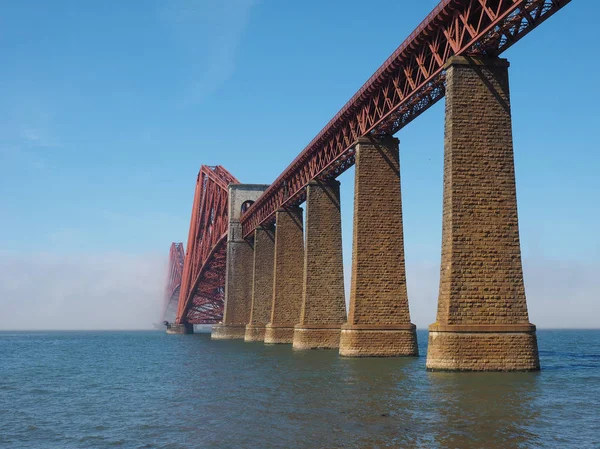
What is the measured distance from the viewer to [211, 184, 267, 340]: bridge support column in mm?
76562

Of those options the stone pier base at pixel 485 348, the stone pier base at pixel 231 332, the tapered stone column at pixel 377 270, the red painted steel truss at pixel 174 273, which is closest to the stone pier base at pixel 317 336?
the tapered stone column at pixel 377 270

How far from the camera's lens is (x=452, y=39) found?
27875 millimetres

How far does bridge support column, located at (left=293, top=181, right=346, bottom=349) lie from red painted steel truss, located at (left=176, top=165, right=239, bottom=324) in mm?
38585

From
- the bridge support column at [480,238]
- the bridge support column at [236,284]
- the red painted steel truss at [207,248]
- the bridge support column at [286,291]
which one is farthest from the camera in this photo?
the red painted steel truss at [207,248]

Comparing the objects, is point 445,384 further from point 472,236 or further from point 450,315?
point 472,236

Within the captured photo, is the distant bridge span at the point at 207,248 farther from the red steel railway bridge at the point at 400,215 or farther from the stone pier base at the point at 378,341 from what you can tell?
the stone pier base at the point at 378,341

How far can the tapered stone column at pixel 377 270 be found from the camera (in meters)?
36.2

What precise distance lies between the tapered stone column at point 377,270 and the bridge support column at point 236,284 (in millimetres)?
40452

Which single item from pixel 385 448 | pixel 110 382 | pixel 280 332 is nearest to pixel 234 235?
pixel 280 332

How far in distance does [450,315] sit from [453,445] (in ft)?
37.5

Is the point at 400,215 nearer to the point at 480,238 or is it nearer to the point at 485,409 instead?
the point at 480,238

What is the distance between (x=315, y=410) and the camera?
63.4ft

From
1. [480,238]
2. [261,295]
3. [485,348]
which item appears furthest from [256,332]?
[485,348]

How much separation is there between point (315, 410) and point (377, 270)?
18.0m
